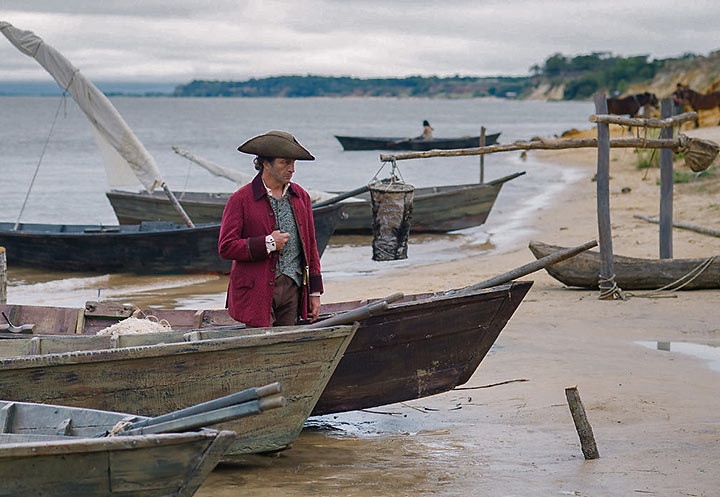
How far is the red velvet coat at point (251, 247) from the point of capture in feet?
15.5

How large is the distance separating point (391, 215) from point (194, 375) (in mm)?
3338

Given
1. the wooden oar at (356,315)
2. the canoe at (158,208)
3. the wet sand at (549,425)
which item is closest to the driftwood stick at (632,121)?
the wet sand at (549,425)

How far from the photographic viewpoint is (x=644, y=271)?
29.4ft

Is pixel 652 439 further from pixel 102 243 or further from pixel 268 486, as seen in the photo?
pixel 102 243

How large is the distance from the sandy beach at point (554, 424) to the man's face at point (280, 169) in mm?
1620

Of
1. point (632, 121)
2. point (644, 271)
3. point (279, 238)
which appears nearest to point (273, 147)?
point (279, 238)

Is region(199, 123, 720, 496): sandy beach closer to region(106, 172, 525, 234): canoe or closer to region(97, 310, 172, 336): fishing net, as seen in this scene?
region(97, 310, 172, 336): fishing net

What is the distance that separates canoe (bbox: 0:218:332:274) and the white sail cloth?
0.90 meters

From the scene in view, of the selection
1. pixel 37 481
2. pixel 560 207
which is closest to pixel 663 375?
pixel 37 481

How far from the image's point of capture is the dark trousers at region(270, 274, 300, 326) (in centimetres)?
496

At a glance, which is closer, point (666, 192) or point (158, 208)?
point (666, 192)

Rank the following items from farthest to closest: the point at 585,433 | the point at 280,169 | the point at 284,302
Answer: the point at 284,302 → the point at 280,169 → the point at 585,433

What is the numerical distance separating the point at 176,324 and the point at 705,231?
7.57 m

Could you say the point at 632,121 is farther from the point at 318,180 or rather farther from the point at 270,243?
the point at 318,180
